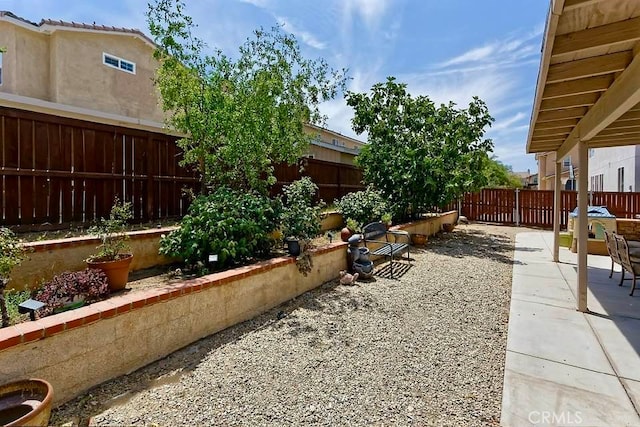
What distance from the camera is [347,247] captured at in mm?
6211

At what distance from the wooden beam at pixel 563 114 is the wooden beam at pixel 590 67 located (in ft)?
4.68

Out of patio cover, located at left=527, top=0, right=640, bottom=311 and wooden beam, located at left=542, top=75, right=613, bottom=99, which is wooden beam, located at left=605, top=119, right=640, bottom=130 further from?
wooden beam, located at left=542, top=75, right=613, bottom=99

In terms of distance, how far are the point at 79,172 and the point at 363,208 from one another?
19.5ft

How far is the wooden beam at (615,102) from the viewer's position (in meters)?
2.84

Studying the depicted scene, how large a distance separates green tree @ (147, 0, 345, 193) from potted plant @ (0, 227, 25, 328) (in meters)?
2.86

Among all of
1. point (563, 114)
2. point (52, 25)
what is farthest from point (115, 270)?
point (52, 25)

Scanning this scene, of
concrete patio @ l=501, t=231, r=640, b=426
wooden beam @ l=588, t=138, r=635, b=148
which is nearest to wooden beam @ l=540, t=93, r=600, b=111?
concrete patio @ l=501, t=231, r=640, b=426

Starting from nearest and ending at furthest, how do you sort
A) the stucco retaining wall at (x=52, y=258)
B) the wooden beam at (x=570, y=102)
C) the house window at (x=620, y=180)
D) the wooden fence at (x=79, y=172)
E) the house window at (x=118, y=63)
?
the stucco retaining wall at (x=52, y=258), the wooden beam at (x=570, y=102), the wooden fence at (x=79, y=172), the house window at (x=118, y=63), the house window at (x=620, y=180)

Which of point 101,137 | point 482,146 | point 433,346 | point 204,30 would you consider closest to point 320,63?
point 204,30

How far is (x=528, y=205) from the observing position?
14.8 m

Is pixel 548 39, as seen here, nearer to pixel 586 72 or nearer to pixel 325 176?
pixel 586 72

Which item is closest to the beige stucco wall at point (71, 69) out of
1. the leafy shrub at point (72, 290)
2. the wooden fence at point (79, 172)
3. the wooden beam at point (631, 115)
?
the wooden fence at point (79, 172)

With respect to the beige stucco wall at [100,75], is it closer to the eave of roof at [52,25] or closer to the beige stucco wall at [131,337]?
the eave of roof at [52,25]

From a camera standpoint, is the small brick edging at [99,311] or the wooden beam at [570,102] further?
the wooden beam at [570,102]
